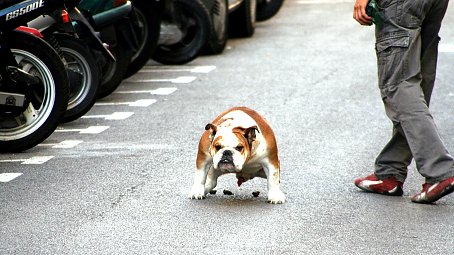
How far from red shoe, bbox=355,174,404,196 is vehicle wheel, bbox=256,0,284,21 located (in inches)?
506

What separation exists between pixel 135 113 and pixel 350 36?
268 inches

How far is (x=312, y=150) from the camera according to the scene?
9.43 meters

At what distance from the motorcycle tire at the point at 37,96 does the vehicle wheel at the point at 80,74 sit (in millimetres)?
1188

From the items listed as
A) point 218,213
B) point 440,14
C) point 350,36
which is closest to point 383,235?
point 218,213

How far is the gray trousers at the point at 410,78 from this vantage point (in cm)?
739

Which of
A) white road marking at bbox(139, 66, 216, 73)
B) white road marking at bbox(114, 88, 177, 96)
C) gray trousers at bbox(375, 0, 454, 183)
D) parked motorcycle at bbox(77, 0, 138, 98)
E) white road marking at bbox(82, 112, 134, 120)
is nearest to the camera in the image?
gray trousers at bbox(375, 0, 454, 183)

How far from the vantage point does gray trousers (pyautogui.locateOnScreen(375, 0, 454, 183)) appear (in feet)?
24.2

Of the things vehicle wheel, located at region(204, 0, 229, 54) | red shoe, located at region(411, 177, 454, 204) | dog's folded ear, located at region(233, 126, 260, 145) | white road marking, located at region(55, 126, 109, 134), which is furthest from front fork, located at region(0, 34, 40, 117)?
vehicle wheel, located at region(204, 0, 229, 54)

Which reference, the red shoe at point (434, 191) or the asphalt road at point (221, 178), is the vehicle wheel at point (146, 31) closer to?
the asphalt road at point (221, 178)

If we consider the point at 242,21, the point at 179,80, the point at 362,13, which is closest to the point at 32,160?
the point at 362,13

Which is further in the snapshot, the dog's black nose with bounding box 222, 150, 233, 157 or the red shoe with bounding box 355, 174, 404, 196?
the red shoe with bounding box 355, 174, 404, 196

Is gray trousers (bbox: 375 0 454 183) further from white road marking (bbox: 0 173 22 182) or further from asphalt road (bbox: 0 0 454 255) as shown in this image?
white road marking (bbox: 0 173 22 182)

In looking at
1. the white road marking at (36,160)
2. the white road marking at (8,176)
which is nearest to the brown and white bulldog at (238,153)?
the white road marking at (8,176)

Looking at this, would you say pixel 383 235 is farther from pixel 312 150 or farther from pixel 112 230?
pixel 312 150
